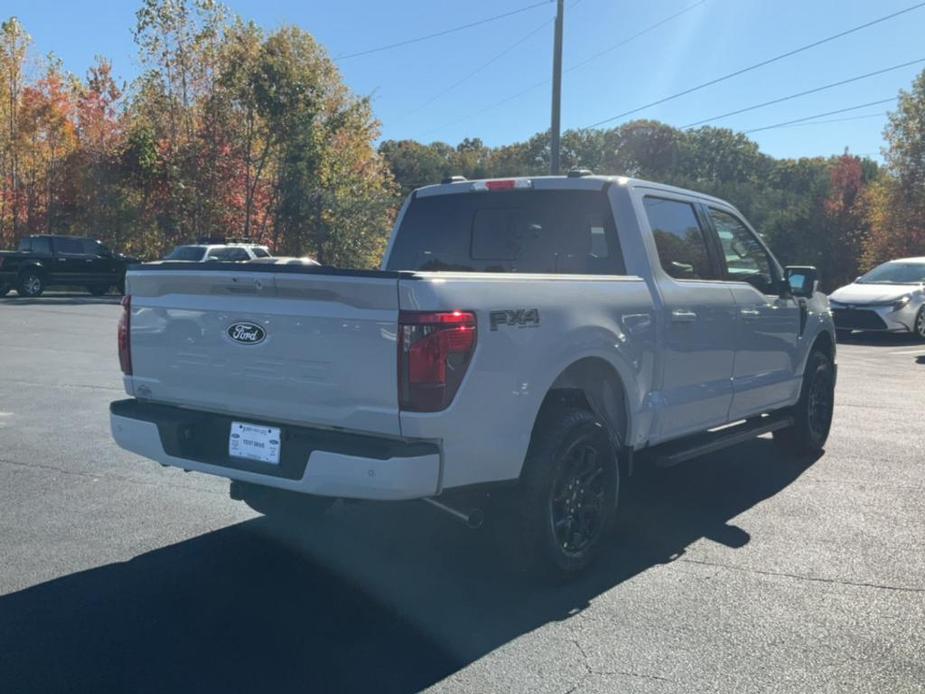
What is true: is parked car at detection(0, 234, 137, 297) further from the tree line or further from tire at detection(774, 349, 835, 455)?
tire at detection(774, 349, 835, 455)

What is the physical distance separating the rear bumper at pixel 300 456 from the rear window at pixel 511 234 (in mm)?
2021

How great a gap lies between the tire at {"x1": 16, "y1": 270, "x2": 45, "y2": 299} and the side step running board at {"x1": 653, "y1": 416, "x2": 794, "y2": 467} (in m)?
24.8

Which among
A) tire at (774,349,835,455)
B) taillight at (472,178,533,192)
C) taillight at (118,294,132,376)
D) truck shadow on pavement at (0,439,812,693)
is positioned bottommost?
truck shadow on pavement at (0,439,812,693)

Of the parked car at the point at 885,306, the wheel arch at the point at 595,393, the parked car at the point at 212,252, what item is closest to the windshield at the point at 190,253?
the parked car at the point at 212,252

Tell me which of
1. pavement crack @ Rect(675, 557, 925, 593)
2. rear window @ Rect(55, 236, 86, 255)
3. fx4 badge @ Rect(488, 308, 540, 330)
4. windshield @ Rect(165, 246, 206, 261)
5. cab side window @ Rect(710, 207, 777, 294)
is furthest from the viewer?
rear window @ Rect(55, 236, 86, 255)

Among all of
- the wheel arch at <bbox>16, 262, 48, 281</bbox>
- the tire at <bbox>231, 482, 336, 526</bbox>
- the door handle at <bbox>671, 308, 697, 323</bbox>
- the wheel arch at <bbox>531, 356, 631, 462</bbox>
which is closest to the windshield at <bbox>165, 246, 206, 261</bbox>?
the wheel arch at <bbox>16, 262, 48, 281</bbox>

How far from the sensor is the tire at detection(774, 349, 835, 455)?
7387mm

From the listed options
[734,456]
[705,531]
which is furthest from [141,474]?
[734,456]

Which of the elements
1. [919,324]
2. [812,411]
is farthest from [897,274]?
[812,411]

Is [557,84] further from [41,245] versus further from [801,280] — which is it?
[41,245]

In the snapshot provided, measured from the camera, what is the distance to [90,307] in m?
23.5

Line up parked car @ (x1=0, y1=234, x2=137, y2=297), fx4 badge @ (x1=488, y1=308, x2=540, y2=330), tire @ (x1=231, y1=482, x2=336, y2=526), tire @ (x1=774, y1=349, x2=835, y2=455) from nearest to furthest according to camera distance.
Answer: fx4 badge @ (x1=488, y1=308, x2=540, y2=330), tire @ (x1=231, y1=482, x2=336, y2=526), tire @ (x1=774, y1=349, x2=835, y2=455), parked car @ (x1=0, y1=234, x2=137, y2=297)

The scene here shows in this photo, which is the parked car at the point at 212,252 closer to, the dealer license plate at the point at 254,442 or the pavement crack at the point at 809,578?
the dealer license plate at the point at 254,442

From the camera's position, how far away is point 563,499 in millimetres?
4641
